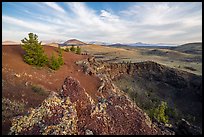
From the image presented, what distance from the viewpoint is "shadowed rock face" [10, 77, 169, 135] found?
7609 millimetres

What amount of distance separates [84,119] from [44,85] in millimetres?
11572

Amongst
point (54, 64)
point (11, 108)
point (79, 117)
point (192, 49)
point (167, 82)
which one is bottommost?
point (167, 82)

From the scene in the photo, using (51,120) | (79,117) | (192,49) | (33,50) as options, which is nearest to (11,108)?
(51,120)

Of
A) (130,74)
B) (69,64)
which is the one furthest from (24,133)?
(130,74)

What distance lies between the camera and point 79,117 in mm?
8359

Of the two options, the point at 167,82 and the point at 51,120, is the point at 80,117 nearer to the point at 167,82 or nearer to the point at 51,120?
the point at 51,120

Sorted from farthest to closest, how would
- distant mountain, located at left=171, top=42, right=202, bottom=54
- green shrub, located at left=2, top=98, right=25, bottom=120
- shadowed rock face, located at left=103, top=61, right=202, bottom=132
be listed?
distant mountain, located at left=171, top=42, right=202, bottom=54 → shadowed rock face, located at left=103, top=61, right=202, bottom=132 → green shrub, located at left=2, top=98, right=25, bottom=120

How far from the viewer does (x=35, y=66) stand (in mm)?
22625

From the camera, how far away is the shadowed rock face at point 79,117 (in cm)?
761

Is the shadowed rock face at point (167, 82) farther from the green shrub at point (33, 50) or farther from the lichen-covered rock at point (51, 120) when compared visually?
the lichen-covered rock at point (51, 120)

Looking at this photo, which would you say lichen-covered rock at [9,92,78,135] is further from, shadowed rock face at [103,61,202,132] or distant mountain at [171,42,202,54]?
distant mountain at [171,42,202,54]

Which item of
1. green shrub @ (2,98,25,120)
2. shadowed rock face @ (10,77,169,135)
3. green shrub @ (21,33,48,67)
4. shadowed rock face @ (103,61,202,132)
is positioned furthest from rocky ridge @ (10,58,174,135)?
shadowed rock face @ (103,61,202,132)

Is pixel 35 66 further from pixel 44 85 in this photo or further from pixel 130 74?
pixel 130 74

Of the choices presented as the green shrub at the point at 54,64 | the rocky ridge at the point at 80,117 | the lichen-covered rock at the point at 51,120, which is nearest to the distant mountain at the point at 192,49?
the green shrub at the point at 54,64
